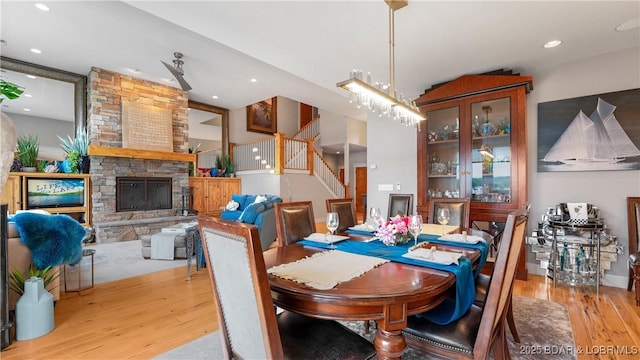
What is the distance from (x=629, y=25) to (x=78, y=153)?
7907 millimetres

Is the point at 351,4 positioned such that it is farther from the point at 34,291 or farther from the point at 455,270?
the point at 34,291

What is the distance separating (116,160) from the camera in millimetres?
5625

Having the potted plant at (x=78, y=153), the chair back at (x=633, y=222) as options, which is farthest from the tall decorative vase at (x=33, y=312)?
the chair back at (x=633, y=222)

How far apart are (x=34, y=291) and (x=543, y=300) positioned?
4.26 metres

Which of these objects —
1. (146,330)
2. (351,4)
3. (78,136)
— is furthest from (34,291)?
(78,136)

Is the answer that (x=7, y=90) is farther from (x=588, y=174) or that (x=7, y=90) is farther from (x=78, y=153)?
(x=588, y=174)

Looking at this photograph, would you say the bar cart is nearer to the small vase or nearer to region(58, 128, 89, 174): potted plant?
the small vase

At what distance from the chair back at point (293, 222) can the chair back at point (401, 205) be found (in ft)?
4.58

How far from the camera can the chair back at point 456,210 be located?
2.74 metres

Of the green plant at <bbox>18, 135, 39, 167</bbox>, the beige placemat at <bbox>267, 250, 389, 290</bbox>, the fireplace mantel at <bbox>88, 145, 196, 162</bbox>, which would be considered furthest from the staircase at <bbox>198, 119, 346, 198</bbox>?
the beige placemat at <bbox>267, 250, 389, 290</bbox>

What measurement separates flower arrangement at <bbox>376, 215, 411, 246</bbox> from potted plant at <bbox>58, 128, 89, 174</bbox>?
6.01 m

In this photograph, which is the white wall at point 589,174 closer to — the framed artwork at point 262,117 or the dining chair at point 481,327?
the dining chair at point 481,327

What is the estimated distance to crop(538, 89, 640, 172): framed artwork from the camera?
2.93 m

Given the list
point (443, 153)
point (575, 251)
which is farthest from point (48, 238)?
point (575, 251)
